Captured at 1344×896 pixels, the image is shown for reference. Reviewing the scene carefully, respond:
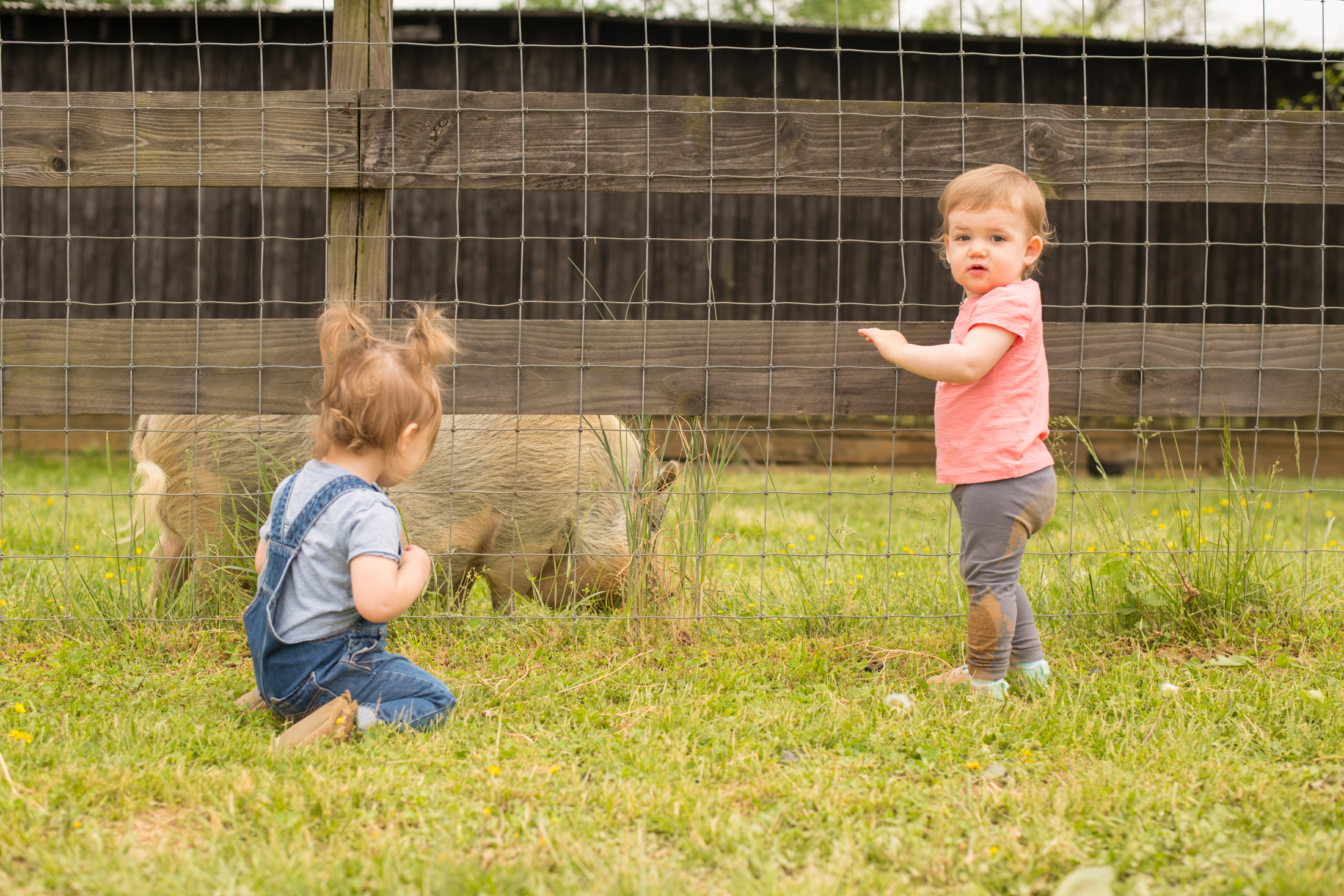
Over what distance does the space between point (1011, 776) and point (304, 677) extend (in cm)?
166

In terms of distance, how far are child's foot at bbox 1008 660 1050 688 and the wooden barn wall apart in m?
6.67

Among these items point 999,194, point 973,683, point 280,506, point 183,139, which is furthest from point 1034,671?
point 183,139

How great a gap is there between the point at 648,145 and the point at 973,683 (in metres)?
1.87

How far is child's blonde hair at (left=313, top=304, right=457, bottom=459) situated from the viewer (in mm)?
2387

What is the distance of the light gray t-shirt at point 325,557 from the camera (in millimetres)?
2381

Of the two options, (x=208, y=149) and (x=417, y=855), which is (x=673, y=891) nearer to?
(x=417, y=855)

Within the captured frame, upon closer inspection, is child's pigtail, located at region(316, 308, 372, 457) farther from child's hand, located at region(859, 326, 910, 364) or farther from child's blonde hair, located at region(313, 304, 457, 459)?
child's hand, located at region(859, 326, 910, 364)

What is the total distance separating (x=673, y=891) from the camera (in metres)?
1.69

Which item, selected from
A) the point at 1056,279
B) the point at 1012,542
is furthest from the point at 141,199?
the point at 1012,542

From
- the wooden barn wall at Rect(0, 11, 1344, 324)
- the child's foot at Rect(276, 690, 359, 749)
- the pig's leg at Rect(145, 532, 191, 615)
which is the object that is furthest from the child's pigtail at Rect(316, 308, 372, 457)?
the wooden barn wall at Rect(0, 11, 1344, 324)

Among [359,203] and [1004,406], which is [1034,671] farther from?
[359,203]

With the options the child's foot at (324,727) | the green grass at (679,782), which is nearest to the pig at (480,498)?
the green grass at (679,782)

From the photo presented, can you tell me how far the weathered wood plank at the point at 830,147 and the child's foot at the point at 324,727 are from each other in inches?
62.7

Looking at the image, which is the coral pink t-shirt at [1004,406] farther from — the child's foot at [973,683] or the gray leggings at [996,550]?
the child's foot at [973,683]
